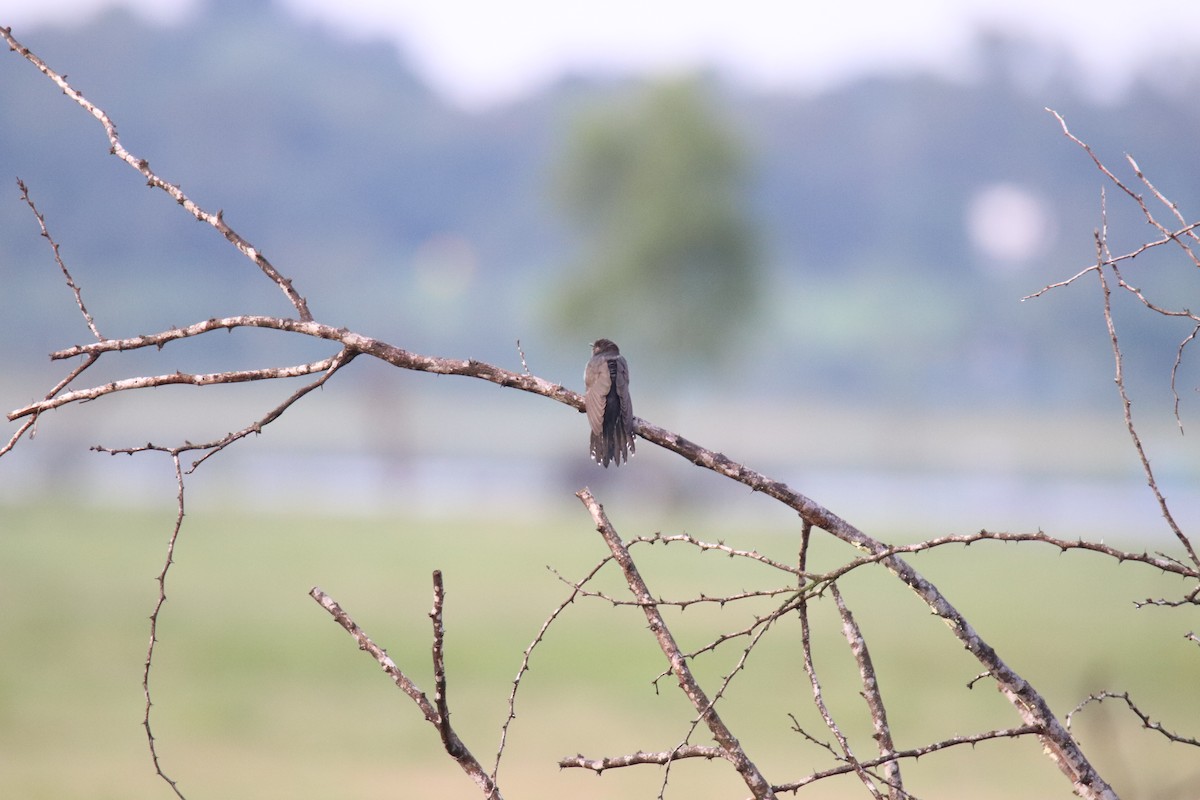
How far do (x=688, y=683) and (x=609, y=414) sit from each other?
1.18m

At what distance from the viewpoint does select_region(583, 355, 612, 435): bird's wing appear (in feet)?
10.7

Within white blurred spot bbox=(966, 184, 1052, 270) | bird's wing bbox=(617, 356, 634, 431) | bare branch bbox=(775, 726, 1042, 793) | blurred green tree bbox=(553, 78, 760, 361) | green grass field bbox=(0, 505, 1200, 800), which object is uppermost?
white blurred spot bbox=(966, 184, 1052, 270)

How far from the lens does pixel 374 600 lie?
23.3 meters

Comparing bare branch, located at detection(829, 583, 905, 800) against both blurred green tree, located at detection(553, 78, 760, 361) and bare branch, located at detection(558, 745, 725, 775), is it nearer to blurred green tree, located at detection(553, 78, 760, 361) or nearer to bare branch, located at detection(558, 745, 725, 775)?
bare branch, located at detection(558, 745, 725, 775)

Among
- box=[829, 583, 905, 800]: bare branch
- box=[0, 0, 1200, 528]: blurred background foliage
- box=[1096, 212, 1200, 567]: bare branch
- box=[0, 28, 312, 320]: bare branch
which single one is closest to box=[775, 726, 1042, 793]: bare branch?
box=[829, 583, 905, 800]: bare branch

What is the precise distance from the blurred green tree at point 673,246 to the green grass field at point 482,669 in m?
32.0

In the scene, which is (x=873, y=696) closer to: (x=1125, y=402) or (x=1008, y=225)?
(x=1125, y=402)

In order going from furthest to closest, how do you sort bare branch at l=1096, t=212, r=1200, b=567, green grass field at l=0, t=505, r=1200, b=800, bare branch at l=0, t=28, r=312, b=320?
green grass field at l=0, t=505, r=1200, b=800 → bare branch at l=0, t=28, r=312, b=320 → bare branch at l=1096, t=212, r=1200, b=567

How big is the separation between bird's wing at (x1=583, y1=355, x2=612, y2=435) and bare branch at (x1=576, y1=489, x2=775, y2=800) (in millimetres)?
761

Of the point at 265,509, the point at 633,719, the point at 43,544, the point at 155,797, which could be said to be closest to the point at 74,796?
the point at 155,797

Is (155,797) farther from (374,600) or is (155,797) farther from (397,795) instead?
(374,600)

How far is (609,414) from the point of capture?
11.2 feet

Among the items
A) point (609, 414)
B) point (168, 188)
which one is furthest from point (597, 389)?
point (168, 188)

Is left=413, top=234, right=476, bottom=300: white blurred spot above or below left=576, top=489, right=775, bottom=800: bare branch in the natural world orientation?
above
